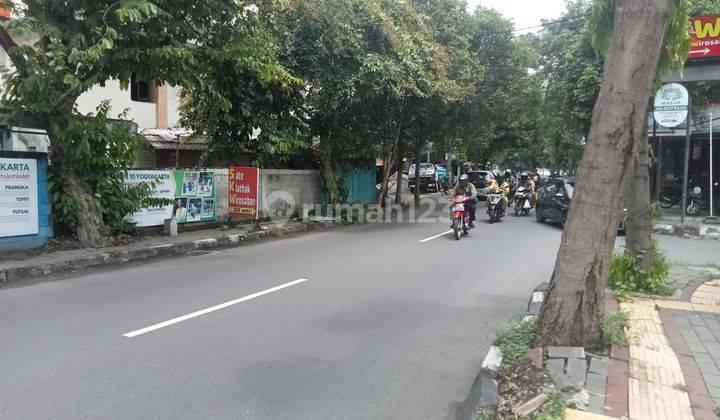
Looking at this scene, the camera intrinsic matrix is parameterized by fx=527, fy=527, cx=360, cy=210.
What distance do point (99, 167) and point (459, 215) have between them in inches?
308

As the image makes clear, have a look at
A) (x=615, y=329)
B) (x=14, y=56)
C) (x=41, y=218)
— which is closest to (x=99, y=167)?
(x=41, y=218)

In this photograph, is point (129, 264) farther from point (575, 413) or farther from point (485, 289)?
point (575, 413)

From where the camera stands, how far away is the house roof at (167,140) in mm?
18047

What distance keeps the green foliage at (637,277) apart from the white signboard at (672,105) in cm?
642

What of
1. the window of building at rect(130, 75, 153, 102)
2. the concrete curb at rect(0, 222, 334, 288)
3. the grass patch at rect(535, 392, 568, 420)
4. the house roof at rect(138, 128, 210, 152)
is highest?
the window of building at rect(130, 75, 153, 102)

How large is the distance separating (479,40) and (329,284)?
15844mm

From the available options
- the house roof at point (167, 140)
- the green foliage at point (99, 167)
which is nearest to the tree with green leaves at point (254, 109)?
the green foliage at point (99, 167)

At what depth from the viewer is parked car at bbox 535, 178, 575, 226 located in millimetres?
14969

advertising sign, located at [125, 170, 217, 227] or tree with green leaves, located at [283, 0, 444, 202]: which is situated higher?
tree with green leaves, located at [283, 0, 444, 202]

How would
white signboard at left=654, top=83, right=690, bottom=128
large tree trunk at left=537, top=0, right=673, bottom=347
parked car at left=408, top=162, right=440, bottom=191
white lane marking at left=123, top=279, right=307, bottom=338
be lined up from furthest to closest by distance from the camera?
1. parked car at left=408, top=162, right=440, bottom=191
2. white signboard at left=654, top=83, right=690, bottom=128
3. white lane marking at left=123, top=279, right=307, bottom=338
4. large tree trunk at left=537, top=0, right=673, bottom=347

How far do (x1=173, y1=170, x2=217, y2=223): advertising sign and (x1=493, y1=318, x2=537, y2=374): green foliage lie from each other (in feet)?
32.1

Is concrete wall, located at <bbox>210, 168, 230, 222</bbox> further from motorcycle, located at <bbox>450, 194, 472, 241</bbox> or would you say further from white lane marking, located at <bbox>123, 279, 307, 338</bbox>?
white lane marking, located at <bbox>123, 279, 307, 338</bbox>

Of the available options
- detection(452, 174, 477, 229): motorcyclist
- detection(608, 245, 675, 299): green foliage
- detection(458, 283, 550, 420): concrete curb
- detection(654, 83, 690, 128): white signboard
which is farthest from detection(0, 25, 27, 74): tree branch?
detection(654, 83, 690, 128): white signboard

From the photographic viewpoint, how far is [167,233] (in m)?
12.1
